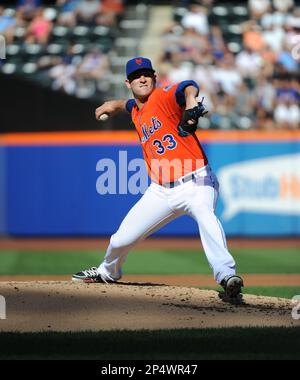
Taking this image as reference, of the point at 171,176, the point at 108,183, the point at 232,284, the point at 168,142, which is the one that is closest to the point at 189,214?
the point at 171,176

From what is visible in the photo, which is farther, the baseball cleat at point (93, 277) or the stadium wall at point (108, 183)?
the stadium wall at point (108, 183)

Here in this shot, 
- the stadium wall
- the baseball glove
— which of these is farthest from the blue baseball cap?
the stadium wall

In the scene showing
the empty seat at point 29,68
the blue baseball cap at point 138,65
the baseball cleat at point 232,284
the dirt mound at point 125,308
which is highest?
the empty seat at point 29,68

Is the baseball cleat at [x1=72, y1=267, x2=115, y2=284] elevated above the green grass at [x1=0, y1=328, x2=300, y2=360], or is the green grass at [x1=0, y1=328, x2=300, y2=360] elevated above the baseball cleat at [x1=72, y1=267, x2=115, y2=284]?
the baseball cleat at [x1=72, y1=267, x2=115, y2=284]

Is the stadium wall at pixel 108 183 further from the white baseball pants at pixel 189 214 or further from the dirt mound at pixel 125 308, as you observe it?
the white baseball pants at pixel 189 214

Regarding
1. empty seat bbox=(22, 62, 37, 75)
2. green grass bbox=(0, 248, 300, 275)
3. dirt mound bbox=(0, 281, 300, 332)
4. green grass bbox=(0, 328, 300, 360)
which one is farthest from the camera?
empty seat bbox=(22, 62, 37, 75)

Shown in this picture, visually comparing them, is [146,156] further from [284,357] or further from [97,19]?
[97,19]

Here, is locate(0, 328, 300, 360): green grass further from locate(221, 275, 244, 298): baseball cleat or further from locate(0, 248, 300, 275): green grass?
locate(0, 248, 300, 275): green grass

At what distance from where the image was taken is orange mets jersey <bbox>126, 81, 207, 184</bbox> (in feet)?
20.8

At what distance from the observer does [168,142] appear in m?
6.38

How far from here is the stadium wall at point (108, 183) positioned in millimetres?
13516

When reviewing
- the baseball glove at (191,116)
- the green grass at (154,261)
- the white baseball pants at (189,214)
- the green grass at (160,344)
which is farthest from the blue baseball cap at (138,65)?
the green grass at (154,261)

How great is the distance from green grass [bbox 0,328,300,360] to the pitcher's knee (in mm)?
1431

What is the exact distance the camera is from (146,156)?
6.58 metres
